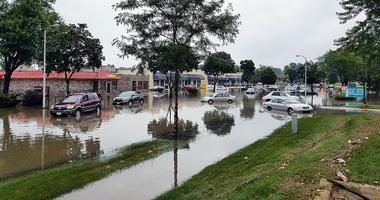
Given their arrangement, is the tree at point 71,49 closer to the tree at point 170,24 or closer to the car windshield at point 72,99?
the car windshield at point 72,99

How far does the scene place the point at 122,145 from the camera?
16.4 m

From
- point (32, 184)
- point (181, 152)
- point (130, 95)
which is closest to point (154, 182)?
point (32, 184)

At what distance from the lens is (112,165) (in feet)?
41.8

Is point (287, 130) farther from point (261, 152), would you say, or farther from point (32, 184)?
point (32, 184)

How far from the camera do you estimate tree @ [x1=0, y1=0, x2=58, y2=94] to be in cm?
3878

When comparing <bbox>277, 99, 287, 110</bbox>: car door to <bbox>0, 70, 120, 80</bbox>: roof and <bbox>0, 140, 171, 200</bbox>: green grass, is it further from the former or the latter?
<bbox>0, 70, 120, 80</bbox>: roof

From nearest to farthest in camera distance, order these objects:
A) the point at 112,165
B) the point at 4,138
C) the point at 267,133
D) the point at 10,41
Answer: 1. the point at 112,165
2. the point at 4,138
3. the point at 267,133
4. the point at 10,41

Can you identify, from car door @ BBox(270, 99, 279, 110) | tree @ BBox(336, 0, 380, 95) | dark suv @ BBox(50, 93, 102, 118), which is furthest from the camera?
car door @ BBox(270, 99, 279, 110)

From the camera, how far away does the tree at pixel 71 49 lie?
145 ft

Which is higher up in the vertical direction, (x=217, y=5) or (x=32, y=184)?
(x=217, y=5)

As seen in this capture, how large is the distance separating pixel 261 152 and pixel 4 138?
11.7 metres

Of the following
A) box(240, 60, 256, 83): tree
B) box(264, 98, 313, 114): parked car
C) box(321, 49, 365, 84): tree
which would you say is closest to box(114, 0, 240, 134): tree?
box(264, 98, 313, 114): parked car

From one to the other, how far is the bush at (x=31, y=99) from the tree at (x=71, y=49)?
6.39 meters

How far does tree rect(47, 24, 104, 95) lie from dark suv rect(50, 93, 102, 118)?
15153 mm
